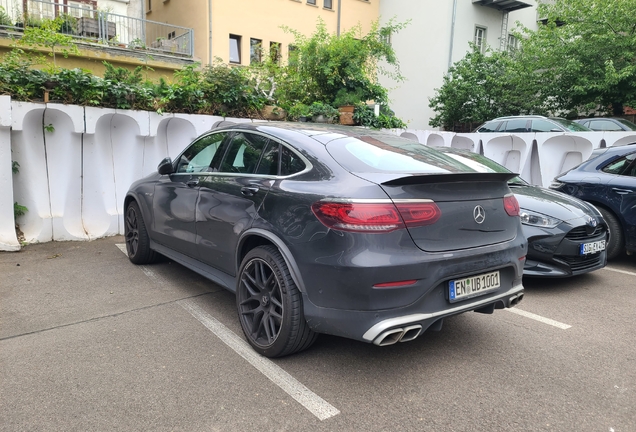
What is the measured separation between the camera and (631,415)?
2723 mm

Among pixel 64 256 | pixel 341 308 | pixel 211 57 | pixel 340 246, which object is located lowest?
pixel 64 256

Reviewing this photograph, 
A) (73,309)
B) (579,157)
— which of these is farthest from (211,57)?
(73,309)

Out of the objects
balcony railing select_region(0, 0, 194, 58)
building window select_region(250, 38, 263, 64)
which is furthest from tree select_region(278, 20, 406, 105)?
building window select_region(250, 38, 263, 64)

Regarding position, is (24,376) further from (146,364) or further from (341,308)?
(341,308)

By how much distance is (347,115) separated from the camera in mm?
9789

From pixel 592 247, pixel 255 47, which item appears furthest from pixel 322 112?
pixel 255 47

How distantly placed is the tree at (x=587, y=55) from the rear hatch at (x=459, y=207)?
1613 cm

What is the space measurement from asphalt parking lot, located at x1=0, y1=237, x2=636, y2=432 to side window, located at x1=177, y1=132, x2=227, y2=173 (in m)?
1.26

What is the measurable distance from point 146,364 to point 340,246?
1597 mm

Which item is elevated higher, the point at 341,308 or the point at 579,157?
the point at 579,157

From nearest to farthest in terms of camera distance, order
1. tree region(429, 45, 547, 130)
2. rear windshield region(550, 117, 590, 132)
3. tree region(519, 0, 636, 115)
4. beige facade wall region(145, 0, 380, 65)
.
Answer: rear windshield region(550, 117, 590, 132) → tree region(519, 0, 636, 115) → tree region(429, 45, 547, 130) → beige facade wall region(145, 0, 380, 65)

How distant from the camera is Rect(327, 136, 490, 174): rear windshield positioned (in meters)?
3.18

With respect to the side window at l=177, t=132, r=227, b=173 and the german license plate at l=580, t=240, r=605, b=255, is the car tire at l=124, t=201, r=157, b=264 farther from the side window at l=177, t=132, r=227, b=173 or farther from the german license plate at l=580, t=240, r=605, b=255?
the german license plate at l=580, t=240, r=605, b=255

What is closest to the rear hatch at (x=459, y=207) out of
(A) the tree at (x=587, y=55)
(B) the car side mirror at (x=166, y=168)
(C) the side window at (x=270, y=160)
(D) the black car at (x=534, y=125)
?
(C) the side window at (x=270, y=160)
